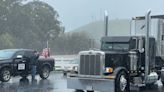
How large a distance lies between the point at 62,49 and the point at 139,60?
59.6 meters

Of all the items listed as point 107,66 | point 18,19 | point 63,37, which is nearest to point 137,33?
point 107,66

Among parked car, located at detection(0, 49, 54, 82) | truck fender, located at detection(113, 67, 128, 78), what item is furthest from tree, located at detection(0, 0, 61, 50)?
truck fender, located at detection(113, 67, 128, 78)

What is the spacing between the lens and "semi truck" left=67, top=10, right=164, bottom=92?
47.1 ft

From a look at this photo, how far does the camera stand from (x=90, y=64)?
14.5 metres

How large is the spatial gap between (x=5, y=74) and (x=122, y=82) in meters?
7.74

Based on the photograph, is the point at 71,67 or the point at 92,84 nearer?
the point at 92,84

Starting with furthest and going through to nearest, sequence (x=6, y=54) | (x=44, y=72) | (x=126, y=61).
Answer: (x=44, y=72) → (x=6, y=54) → (x=126, y=61)

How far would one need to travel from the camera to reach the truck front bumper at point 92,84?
46.3ft

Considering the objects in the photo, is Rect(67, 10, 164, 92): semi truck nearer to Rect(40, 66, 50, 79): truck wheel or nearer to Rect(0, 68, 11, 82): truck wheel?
Rect(0, 68, 11, 82): truck wheel

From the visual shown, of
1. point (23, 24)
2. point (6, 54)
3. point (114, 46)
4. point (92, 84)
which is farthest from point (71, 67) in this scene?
point (23, 24)

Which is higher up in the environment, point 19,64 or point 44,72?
point 19,64

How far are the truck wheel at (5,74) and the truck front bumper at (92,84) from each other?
240 inches

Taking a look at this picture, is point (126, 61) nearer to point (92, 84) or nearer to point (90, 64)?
point (90, 64)

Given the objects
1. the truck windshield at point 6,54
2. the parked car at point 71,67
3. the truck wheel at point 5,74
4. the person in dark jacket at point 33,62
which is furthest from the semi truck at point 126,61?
the truck windshield at point 6,54
